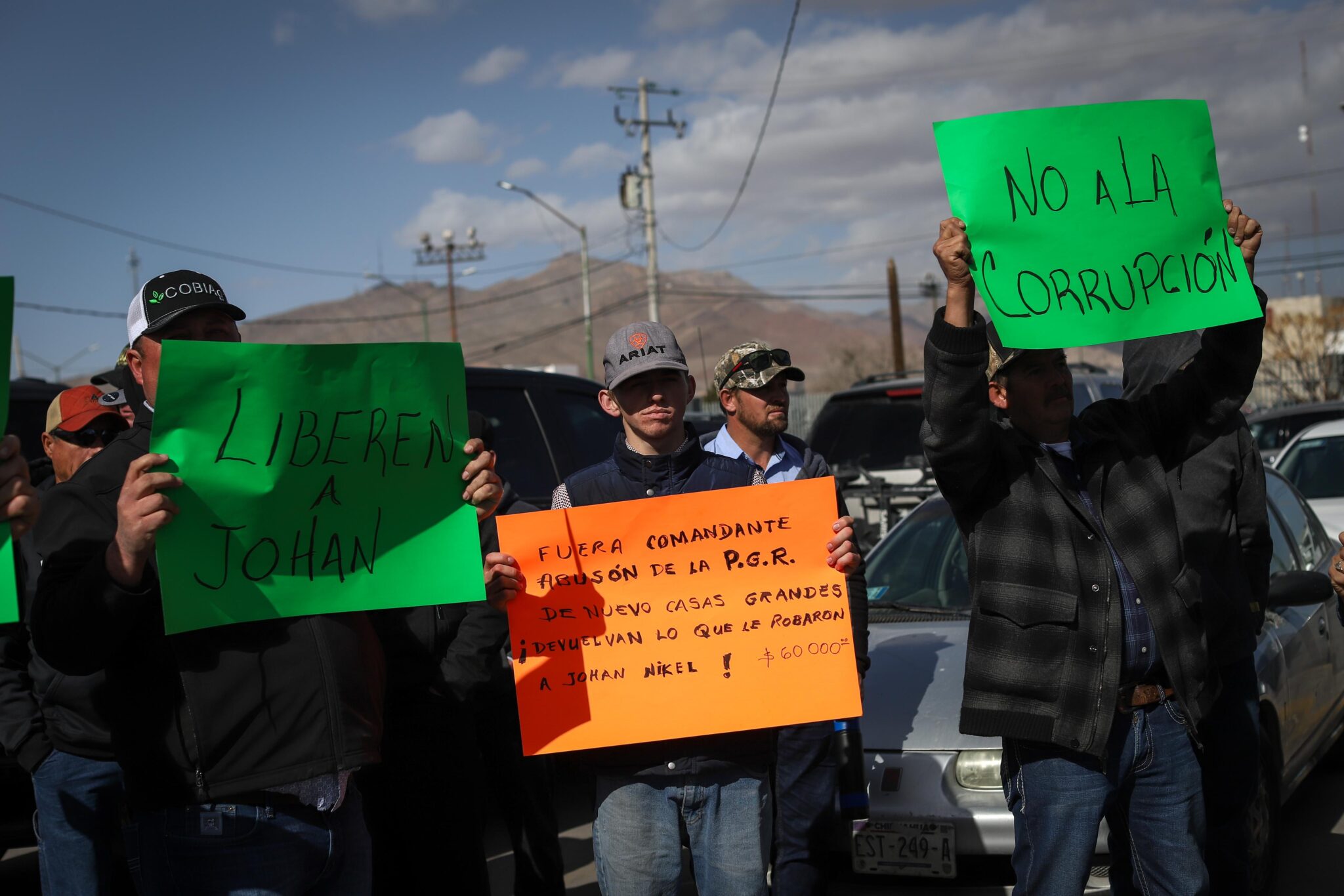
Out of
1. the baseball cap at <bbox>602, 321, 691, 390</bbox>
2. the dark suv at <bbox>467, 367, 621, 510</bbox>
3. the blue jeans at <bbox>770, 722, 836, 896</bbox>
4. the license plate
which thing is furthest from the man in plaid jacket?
the dark suv at <bbox>467, 367, 621, 510</bbox>

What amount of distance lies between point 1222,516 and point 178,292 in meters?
3.08

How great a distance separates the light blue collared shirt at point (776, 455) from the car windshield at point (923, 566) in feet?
3.70

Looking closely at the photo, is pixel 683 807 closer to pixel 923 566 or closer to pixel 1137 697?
pixel 1137 697

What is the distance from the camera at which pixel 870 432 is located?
9.79 metres

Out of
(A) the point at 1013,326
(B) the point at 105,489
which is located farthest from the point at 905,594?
(B) the point at 105,489

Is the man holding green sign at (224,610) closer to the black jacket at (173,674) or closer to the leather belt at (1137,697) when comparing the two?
the black jacket at (173,674)

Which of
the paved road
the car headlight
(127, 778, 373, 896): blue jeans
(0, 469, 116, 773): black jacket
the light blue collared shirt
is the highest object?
the light blue collared shirt

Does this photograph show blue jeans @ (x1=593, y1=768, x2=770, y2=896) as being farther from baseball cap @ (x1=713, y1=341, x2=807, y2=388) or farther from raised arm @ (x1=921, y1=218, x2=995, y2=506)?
baseball cap @ (x1=713, y1=341, x2=807, y2=388)

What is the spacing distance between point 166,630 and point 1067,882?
2244 mm

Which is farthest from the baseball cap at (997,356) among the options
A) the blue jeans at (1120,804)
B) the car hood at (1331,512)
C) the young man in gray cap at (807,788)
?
the car hood at (1331,512)

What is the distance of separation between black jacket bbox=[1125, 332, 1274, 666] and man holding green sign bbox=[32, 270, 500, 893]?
2225 millimetres

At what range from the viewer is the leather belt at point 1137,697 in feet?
10.1

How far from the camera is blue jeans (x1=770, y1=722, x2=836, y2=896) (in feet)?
13.2

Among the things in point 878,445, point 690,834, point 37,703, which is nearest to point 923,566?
point 690,834
